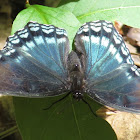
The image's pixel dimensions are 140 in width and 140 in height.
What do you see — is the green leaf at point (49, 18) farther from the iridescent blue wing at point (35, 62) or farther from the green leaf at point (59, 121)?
the green leaf at point (59, 121)

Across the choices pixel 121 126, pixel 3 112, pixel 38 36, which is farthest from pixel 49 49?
pixel 121 126

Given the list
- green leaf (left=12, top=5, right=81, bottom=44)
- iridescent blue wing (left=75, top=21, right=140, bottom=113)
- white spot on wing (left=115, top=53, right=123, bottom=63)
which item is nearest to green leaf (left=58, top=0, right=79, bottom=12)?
green leaf (left=12, top=5, right=81, bottom=44)

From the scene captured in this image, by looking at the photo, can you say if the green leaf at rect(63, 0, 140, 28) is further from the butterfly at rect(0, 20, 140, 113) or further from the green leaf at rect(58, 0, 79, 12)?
the butterfly at rect(0, 20, 140, 113)

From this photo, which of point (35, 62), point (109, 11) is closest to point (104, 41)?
point (109, 11)

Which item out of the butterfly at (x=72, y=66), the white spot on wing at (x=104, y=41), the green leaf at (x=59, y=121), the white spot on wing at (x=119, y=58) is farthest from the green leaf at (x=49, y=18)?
the green leaf at (x=59, y=121)

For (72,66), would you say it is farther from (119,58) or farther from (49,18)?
(49,18)

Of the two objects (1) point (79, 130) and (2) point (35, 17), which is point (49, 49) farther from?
(1) point (79, 130)
